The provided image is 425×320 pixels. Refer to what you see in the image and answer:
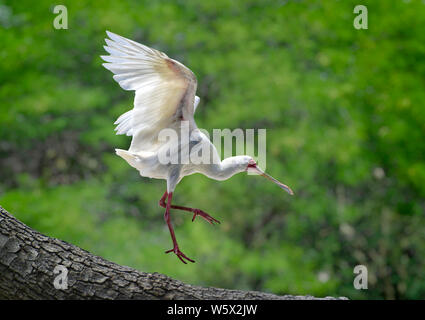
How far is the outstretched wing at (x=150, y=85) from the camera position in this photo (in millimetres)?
3111

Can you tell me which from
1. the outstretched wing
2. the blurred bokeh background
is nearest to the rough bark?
the outstretched wing

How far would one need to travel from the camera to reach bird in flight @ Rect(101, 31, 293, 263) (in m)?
3.13

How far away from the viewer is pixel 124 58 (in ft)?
10.3

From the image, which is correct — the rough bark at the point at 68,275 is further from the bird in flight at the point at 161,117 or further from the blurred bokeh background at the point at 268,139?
the blurred bokeh background at the point at 268,139

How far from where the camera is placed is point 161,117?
3299mm

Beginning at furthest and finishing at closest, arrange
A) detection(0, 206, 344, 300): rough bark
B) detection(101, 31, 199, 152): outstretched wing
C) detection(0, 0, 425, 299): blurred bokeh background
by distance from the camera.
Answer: detection(0, 0, 425, 299): blurred bokeh background → detection(101, 31, 199, 152): outstretched wing → detection(0, 206, 344, 300): rough bark

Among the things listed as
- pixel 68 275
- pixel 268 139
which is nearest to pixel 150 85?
pixel 68 275

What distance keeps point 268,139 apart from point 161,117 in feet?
21.6

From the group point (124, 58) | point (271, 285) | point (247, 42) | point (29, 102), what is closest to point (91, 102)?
point (29, 102)

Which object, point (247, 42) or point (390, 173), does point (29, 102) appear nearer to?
point (247, 42)

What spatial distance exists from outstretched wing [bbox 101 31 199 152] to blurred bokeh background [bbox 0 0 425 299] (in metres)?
5.23

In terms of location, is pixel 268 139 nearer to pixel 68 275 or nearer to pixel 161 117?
pixel 161 117

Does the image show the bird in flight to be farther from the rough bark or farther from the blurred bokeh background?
the blurred bokeh background
